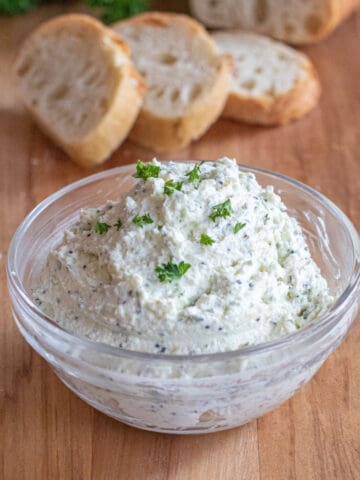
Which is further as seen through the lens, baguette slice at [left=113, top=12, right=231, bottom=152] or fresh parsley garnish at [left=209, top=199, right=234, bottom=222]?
baguette slice at [left=113, top=12, right=231, bottom=152]

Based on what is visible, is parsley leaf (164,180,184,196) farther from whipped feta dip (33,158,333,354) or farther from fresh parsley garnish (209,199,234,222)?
fresh parsley garnish (209,199,234,222)

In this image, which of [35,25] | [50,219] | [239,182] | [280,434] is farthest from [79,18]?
[280,434]

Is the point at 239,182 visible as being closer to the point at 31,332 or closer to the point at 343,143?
the point at 31,332

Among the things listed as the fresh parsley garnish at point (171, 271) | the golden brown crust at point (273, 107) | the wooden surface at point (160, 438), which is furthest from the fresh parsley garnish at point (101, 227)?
the golden brown crust at point (273, 107)

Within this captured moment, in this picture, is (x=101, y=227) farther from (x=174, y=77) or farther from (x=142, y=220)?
(x=174, y=77)

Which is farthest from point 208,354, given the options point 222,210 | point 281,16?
point 281,16

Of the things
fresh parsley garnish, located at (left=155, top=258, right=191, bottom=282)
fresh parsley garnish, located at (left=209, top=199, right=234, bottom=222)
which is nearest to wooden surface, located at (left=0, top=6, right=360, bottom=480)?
fresh parsley garnish, located at (left=155, top=258, right=191, bottom=282)

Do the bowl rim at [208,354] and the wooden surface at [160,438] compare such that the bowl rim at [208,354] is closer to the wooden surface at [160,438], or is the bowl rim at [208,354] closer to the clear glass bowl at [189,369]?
the clear glass bowl at [189,369]
